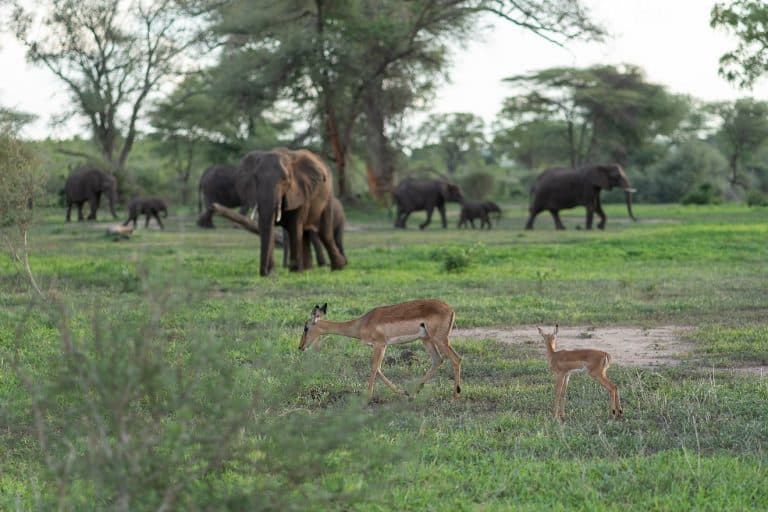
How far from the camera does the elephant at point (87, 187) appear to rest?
111ft

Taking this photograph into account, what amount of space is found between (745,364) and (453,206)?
46.3 metres

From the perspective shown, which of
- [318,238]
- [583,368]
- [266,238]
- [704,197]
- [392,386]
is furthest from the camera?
[704,197]

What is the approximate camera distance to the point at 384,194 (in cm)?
4200

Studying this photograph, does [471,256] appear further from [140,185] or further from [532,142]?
[532,142]

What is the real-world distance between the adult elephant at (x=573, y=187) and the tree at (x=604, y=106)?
18753 mm

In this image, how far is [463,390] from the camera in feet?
24.3

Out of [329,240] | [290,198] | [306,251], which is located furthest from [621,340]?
[306,251]

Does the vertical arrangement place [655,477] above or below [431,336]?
below

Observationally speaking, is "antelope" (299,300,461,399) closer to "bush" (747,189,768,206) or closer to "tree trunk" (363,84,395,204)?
"tree trunk" (363,84,395,204)

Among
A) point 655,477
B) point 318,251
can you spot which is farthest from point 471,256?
point 655,477

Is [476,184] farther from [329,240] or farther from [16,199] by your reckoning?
[16,199]

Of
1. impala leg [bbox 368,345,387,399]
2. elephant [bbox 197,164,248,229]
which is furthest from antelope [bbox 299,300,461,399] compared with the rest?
elephant [bbox 197,164,248,229]

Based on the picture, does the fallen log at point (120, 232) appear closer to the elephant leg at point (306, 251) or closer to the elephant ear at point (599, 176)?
the elephant leg at point (306, 251)

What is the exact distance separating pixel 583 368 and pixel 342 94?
109 feet
